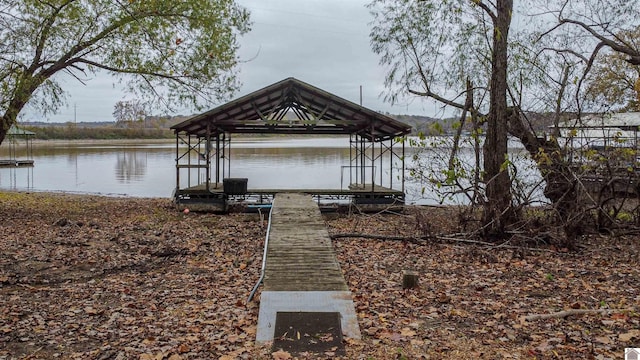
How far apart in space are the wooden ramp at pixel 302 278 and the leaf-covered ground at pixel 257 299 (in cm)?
22

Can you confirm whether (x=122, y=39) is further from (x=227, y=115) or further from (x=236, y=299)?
(x=236, y=299)

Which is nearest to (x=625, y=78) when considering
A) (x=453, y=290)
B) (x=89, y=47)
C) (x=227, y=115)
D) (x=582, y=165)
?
(x=582, y=165)

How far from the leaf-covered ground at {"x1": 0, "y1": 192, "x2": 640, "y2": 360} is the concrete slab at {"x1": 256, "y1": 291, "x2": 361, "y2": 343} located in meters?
0.16

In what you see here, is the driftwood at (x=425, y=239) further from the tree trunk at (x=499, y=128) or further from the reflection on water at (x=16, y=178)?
the reflection on water at (x=16, y=178)

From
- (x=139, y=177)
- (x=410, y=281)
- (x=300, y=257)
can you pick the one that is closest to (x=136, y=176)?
(x=139, y=177)

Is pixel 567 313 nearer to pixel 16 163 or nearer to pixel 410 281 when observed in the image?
pixel 410 281

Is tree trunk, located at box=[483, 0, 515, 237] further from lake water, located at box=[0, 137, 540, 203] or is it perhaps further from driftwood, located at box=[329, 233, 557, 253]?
lake water, located at box=[0, 137, 540, 203]

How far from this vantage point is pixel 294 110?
17.7 m

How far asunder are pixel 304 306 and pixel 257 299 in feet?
3.03

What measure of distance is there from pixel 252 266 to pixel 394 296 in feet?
9.28

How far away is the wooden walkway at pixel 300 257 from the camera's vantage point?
252 inches

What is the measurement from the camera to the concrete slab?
5.17 m

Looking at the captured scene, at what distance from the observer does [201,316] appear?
5836 mm

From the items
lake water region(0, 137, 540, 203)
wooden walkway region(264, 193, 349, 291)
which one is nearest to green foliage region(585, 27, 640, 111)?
lake water region(0, 137, 540, 203)
